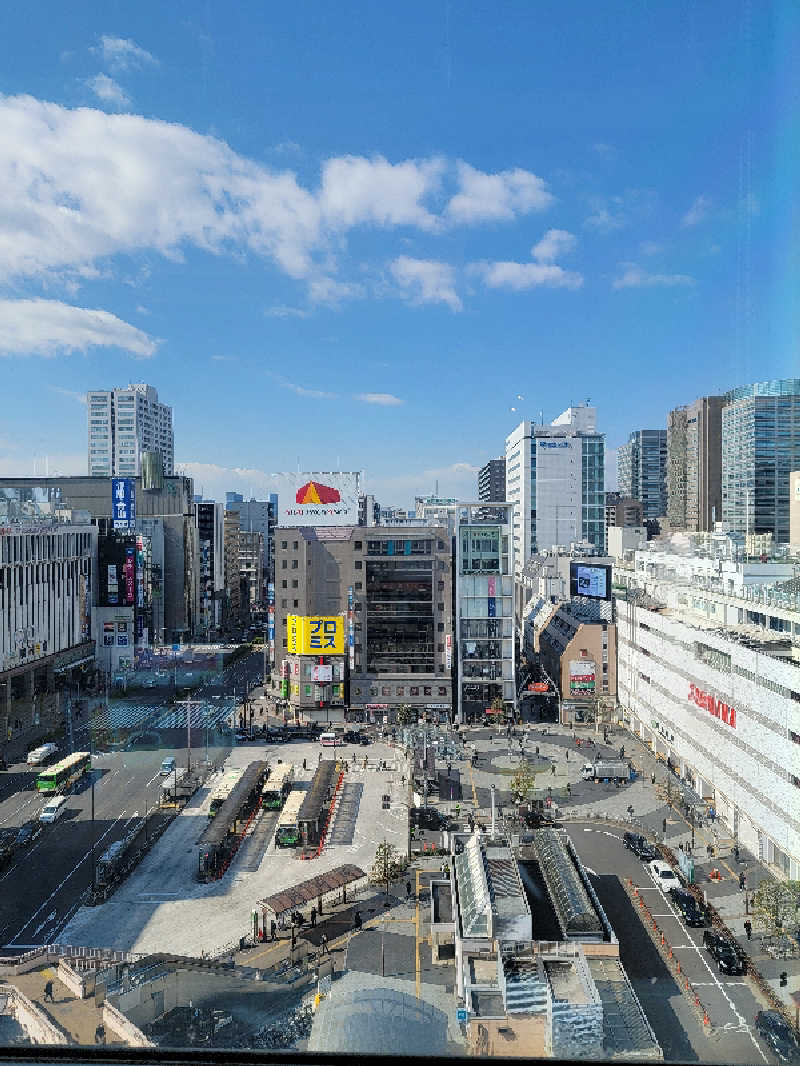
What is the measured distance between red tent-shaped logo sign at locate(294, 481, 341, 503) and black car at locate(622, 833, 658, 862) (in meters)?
10.7

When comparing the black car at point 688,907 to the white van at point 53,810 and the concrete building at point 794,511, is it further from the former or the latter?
the white van at point 53,810

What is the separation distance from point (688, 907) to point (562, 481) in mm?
22976

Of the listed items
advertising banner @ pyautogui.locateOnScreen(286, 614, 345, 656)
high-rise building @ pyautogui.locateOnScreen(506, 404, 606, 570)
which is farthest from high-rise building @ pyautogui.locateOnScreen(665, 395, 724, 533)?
advertising banner @ pyautogui.locateOnScreen(286, 614, 345, 656)

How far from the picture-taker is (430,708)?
54.2 feet

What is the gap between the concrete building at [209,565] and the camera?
2805 centimetres

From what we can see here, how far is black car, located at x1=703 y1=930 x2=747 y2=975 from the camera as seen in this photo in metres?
6.25

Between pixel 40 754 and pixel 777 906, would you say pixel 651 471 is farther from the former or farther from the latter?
pixel 777 906

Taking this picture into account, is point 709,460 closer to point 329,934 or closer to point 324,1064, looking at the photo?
point 329,934

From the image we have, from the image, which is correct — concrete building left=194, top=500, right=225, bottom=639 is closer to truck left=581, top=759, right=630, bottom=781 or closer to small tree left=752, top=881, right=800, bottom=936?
truck left=581, top=759, right=630, bottom=781

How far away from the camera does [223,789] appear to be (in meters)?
11.0

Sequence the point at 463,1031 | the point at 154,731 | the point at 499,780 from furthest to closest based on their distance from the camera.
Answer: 1. the point at 154,731
2. the point at 499,780
3. the point at 463,1031

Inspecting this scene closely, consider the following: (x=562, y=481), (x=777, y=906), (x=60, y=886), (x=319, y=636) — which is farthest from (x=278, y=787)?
(x=562, y=481)

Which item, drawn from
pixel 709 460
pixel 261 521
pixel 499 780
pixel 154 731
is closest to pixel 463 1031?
pixel 499 780

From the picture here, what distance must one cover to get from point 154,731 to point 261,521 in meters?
27.5
